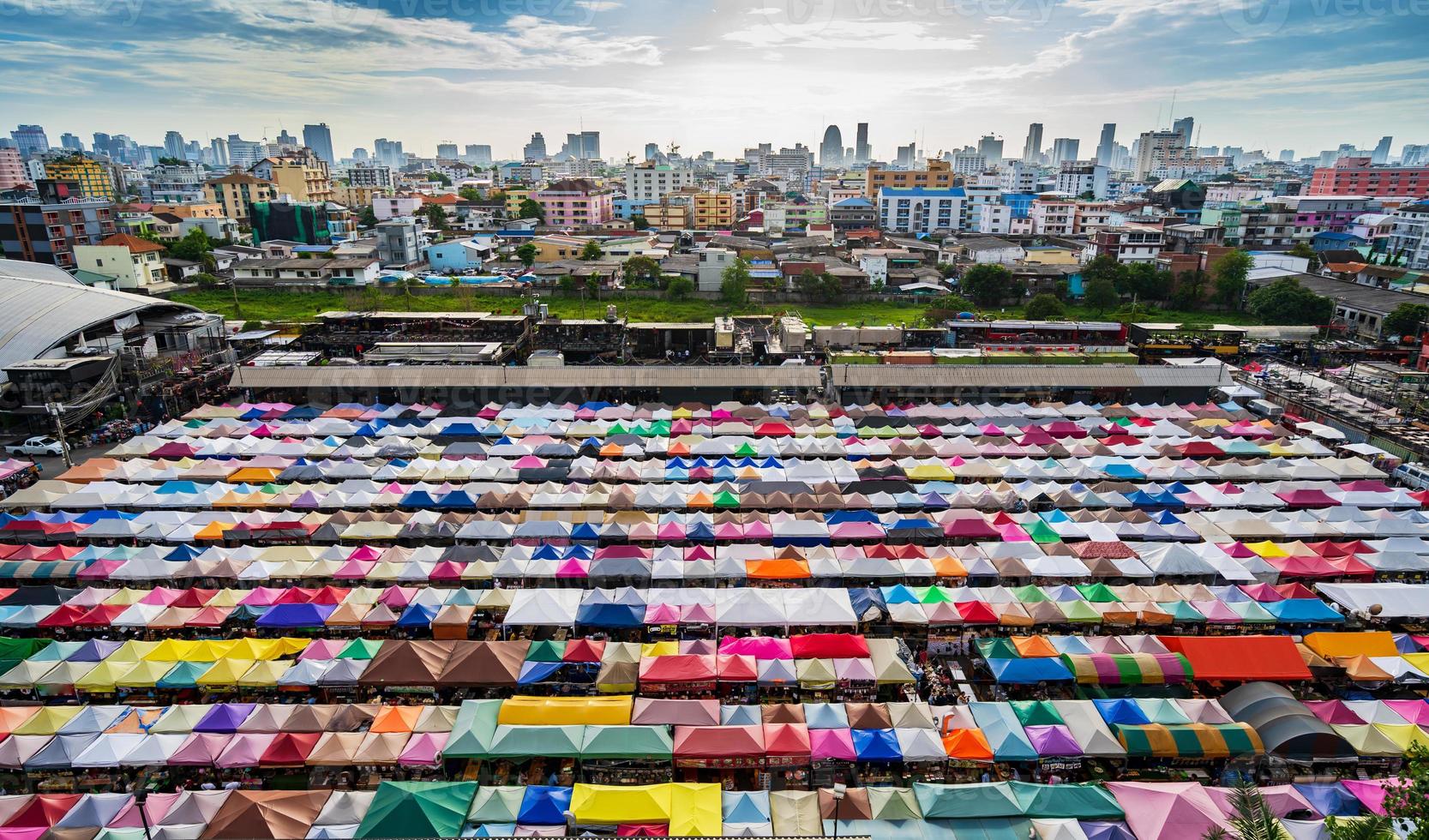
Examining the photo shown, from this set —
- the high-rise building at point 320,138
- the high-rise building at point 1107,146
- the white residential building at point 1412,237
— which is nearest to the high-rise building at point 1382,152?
the high-rise building at point 1107,146

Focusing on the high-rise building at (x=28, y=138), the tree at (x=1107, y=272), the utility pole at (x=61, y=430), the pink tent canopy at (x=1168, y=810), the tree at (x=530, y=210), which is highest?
the high-rise building at (x=28, y=138)

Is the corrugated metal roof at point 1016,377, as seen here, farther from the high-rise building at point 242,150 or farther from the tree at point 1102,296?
the high-rise building at point 242,150

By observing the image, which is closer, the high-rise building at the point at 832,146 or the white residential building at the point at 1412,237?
the white residential building at the point at 1412,237

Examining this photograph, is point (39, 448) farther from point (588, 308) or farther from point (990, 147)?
point (990, 147)

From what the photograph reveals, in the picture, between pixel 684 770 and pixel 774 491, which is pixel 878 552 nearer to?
pixel 774 491

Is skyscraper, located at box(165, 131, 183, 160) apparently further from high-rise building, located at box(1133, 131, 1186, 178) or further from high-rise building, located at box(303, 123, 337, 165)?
high-rise building, located at box(1133, 131, 1186, 178)

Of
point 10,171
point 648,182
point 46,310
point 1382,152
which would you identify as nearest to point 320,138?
point 10,171
